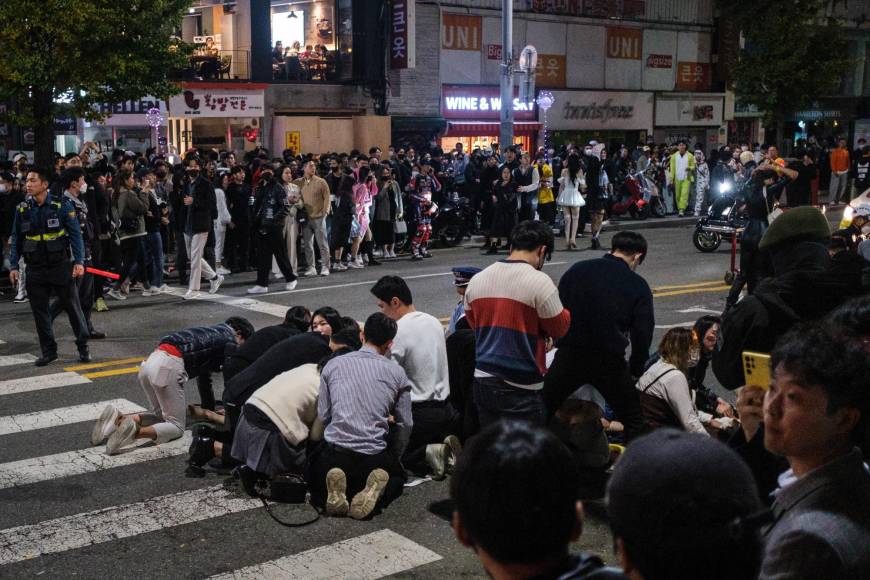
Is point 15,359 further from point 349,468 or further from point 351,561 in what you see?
point 351,561

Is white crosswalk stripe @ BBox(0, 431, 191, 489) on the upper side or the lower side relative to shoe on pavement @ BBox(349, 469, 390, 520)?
lower

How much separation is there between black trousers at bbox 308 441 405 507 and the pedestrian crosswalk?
31 cm

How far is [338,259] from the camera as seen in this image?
17547 millimetres

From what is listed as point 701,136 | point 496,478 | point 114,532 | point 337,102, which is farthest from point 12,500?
point 701,136

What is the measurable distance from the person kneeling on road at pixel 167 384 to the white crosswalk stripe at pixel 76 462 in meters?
0.09

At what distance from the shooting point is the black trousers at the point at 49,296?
1059 centimetres

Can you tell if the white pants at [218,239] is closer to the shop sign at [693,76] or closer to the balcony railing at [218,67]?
the balcony railing at [218,67]

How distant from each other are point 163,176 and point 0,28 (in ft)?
13.9

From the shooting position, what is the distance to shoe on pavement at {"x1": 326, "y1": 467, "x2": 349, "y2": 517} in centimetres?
658

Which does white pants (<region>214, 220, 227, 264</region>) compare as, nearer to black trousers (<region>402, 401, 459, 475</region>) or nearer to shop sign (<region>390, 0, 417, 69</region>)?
black trousers (<region>402, 401, 459, 475</region>)

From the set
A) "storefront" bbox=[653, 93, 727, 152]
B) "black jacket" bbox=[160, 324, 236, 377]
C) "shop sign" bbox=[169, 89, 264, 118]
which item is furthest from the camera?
"storefront" bbox=[653, 93, 727, 152]

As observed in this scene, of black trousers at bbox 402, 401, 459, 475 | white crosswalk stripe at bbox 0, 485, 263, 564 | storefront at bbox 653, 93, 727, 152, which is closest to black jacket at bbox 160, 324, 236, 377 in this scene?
white crosswalk stripe at bbox 0, 485, 263, 564

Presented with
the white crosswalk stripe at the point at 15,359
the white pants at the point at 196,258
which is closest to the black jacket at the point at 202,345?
the white crosswalk stripe at the point at 15,359

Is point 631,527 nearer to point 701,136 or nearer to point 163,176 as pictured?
point 163,176
